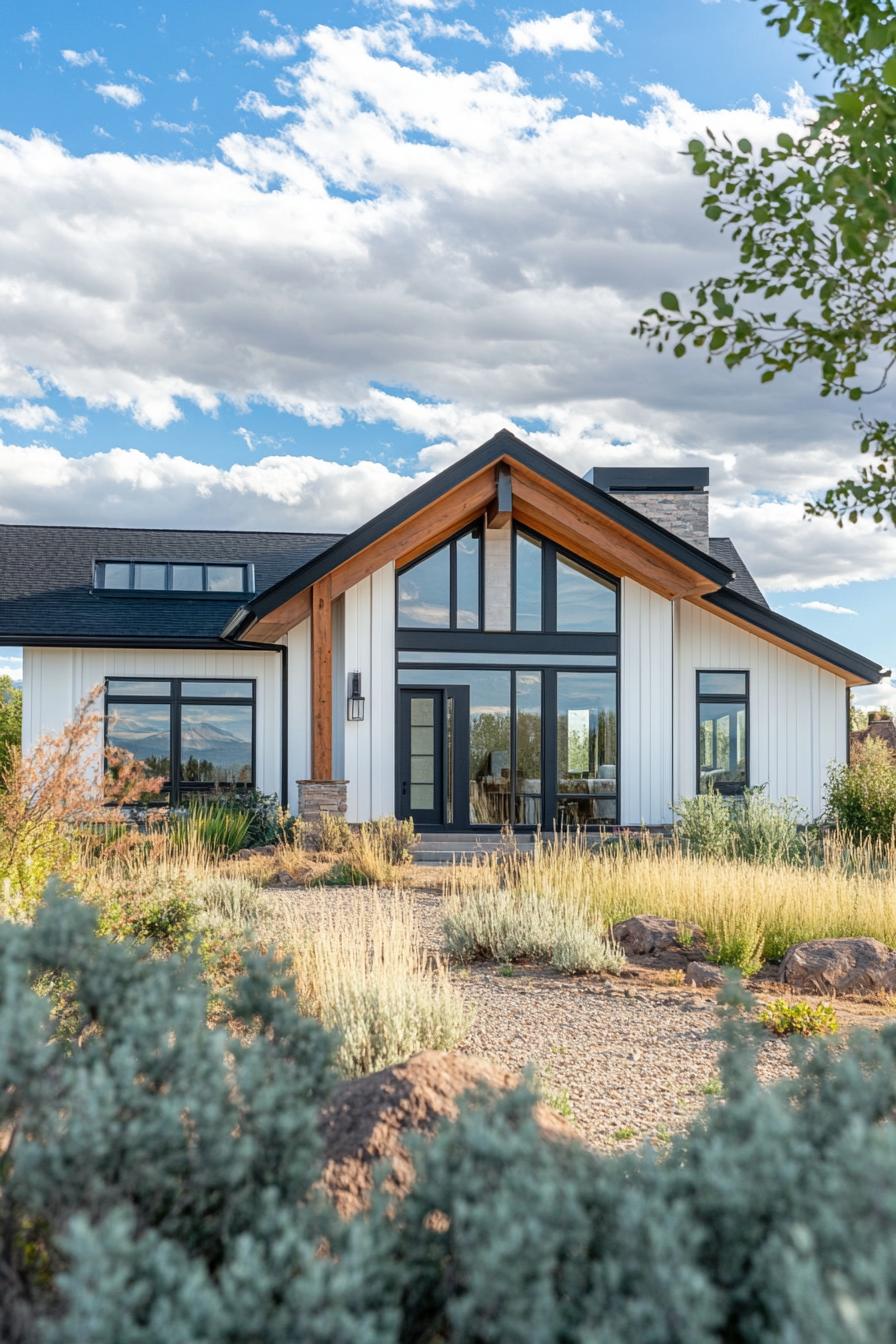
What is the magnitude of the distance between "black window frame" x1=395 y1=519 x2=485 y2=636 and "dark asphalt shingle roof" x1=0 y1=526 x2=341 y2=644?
3.32 meters

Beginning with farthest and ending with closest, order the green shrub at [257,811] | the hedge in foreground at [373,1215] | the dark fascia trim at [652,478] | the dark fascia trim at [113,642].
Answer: the dark fascia trim at [652,478] → the dark fascia trim at [113,642] → the green shrub at [257,811] → the hedge in foreground at [373,1215]

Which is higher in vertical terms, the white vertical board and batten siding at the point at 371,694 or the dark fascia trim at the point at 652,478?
the dark fascia trim at the point at 652,478

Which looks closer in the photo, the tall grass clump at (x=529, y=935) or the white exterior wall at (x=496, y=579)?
the tall grass clump at (x=529, y=935)

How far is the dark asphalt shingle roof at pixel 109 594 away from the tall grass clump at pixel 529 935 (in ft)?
34.9

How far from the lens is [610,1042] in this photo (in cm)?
603

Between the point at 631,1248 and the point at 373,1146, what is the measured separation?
1392 millimetres

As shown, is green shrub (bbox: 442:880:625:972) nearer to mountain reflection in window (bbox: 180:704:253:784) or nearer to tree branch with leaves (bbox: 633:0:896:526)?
tree branch with leaves (bbox: 633:0:896:526)

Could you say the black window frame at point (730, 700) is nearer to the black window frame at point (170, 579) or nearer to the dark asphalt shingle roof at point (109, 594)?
the dark asphalt shingle roof at point (109, 594)

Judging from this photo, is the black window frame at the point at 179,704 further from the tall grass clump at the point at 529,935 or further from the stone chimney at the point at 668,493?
the tall grass clump at the point at 529,935

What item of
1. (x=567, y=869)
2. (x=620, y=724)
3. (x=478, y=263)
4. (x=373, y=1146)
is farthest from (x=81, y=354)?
(x=373, y=1146)

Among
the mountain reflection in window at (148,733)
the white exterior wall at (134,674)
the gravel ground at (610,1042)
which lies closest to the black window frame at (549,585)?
the white exterior wall at (134,674)

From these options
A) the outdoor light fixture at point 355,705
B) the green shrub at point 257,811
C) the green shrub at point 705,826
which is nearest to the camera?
the green shrub at point 705,826

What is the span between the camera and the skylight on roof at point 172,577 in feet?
67.1

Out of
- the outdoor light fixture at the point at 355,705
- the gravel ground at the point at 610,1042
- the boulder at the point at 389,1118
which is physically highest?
the outdoor light fixture at the point at 355,705
